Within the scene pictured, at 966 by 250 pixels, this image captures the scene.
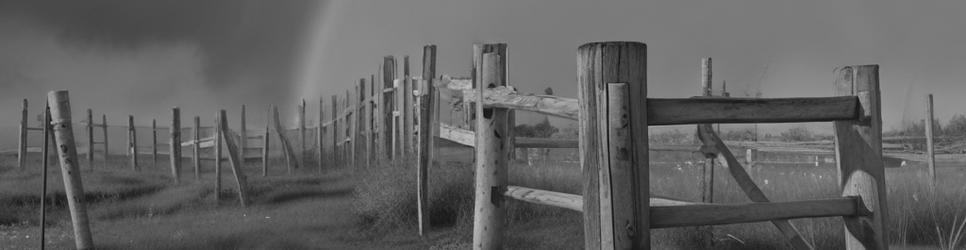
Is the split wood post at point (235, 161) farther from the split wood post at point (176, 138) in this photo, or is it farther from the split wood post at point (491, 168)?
the split wood post at point (491, 168)

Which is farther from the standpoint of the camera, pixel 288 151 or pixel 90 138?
pixel 90 138

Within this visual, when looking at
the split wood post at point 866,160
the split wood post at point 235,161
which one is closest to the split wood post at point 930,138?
the split wood post at point 866,160

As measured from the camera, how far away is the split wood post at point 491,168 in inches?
262

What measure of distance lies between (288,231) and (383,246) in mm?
1393

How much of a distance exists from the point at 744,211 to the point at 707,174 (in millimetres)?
3592

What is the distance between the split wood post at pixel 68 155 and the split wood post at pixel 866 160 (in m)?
6.47

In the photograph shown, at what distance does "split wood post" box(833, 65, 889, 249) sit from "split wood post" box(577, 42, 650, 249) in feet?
4.71

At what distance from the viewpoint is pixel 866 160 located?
15.4ft

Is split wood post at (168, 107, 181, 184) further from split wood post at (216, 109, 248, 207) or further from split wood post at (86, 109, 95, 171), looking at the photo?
split wood post at (86, 109, 95, 171)

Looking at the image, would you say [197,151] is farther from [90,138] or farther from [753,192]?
[753,192]

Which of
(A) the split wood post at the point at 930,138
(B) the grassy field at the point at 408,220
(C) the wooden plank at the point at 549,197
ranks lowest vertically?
(B) the grassy field at the point at 408,220

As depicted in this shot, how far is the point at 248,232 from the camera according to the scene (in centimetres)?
908

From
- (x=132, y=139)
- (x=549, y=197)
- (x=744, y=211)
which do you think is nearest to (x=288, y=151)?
(x=132, y=139)

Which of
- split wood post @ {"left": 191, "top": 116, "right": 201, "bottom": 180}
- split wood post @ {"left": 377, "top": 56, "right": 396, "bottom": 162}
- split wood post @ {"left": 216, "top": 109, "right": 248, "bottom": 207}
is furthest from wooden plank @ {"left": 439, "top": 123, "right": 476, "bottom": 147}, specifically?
split wood post @ {"left": 191, "top": 116, "right": 201, "bottom": 180}
